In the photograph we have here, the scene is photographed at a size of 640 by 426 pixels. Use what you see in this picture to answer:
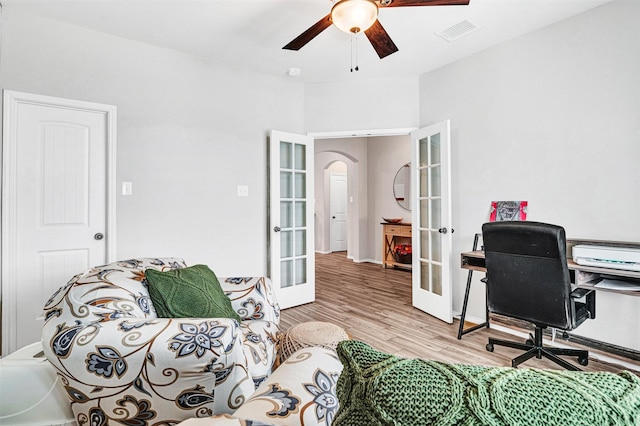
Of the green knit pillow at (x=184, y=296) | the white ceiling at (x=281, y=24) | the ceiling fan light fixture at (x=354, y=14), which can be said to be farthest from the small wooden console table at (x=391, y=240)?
the green knit pillow at (x=184, y=296)

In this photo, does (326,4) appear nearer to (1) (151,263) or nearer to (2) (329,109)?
(2) (329,109)

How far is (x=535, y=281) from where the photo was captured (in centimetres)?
215

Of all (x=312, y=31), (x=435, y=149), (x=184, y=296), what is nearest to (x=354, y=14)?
(x=312, y=31)

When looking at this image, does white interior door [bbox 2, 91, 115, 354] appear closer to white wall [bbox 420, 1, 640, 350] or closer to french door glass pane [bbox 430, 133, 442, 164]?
french door glass pane [bbox 430, 133, 442, 164]

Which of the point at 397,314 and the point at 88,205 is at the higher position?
the point at 88,205

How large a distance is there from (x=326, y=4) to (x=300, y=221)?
231 cm

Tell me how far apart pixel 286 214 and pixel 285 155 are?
0.69 m

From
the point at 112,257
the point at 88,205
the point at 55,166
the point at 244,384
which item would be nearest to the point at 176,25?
the point at 55,166

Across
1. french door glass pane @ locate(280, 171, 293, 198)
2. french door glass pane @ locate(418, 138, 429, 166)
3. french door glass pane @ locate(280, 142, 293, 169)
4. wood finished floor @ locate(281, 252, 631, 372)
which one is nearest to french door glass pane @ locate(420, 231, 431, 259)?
wood finished floor @ locate(281, 252, 631, 372)

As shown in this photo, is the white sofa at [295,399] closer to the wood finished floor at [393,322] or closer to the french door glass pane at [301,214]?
the wood finished floor at [393,322]

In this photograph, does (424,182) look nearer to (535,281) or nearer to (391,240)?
(535,281)

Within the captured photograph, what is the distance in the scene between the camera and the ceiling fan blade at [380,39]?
2.16 meters

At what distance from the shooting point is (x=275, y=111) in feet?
12.5

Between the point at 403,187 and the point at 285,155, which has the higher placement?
the point at 285,155
